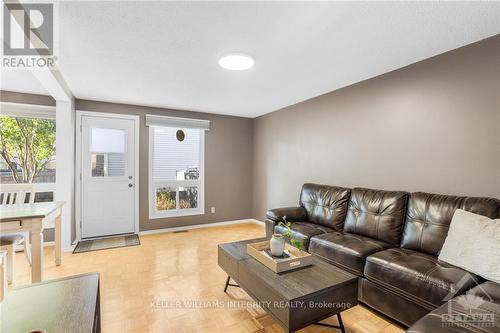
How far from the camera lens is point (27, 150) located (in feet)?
11.9

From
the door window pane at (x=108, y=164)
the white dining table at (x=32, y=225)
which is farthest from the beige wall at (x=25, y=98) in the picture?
the white dining table at (x=32, y=225)

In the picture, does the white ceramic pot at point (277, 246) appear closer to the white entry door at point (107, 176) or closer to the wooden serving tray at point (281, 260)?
the wooden serving tray at point (281, 260)

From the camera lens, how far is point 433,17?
1.75m

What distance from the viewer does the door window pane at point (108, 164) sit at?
13.0 feet

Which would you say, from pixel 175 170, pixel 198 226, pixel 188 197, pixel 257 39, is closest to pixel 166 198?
pixel 188 197

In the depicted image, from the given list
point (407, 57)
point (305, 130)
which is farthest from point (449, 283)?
point (305, 130)

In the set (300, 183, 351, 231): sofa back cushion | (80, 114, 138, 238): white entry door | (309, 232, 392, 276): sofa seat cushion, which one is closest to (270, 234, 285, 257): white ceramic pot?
(309, 232, 392, 276): sofa seat cushion

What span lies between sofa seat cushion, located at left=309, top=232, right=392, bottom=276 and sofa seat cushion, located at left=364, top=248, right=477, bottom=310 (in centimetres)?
8

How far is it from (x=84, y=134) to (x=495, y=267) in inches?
194

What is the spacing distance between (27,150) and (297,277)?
169 inches

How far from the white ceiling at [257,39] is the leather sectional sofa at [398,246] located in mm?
1367

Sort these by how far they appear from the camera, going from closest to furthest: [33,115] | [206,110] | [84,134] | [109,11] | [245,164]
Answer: [109,11] < [33,115] < [84,134] < [206,110] < [245,164]

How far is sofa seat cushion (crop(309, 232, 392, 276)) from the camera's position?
2088mm

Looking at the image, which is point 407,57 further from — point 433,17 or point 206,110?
point 206,110
